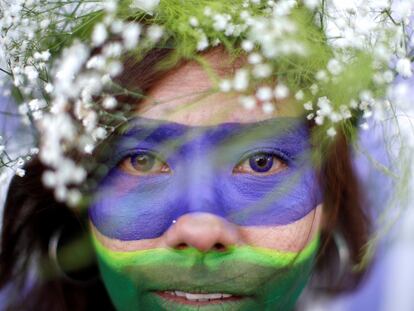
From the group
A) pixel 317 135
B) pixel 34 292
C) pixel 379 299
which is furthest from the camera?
pixel 379 299

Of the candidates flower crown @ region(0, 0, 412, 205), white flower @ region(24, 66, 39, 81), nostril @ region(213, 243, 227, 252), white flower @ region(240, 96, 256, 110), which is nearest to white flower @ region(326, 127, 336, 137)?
flower crown @ region(0, 0, 412, 205)

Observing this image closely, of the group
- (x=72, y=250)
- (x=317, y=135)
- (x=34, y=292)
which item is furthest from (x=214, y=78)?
(x=34, y=292)

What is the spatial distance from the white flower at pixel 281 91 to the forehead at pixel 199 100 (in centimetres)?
4

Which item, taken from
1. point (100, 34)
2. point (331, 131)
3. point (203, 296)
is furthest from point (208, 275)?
point (100, 34)

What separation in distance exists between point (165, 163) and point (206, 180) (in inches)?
2.8

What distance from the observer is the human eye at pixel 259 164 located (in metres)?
1.21

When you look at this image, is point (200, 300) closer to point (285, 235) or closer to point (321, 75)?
point (285, 235)

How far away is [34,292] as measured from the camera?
61.8 inches

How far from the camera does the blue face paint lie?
46.4 inches

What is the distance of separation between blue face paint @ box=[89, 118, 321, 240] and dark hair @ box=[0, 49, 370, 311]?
11cm

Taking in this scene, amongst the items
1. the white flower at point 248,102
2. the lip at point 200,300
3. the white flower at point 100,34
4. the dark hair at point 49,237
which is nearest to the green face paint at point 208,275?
the lip at point 200,300

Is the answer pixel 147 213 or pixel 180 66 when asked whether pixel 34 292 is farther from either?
pixel 180 66

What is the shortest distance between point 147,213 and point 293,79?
30 cm

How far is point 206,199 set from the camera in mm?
1165
